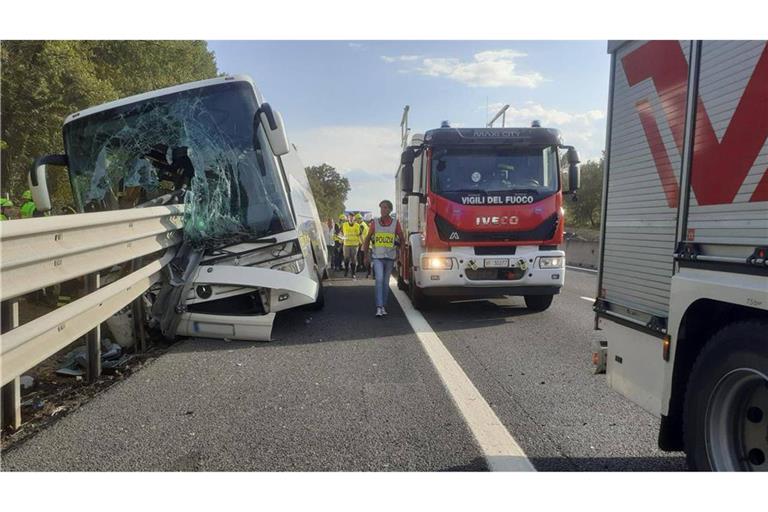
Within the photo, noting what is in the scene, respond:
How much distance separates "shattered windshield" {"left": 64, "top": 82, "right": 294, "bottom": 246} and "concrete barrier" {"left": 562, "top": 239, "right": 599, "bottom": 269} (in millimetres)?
16273

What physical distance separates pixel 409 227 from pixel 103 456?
22.7 ft

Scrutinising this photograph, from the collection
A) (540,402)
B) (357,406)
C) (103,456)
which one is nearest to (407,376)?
(357,406)

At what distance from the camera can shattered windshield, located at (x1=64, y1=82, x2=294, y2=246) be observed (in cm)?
576

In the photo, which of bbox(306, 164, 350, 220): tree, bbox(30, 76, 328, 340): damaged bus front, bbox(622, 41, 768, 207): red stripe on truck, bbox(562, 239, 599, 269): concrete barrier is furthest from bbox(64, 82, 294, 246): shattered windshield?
bbox(306, 164, 350, 220): tree

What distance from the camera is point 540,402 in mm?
3912

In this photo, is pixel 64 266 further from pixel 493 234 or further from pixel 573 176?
pixel 573 176

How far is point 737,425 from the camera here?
2.16 metres

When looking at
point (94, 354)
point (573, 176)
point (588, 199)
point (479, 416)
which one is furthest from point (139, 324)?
point (588, 199)

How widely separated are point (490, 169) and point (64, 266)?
5.67 metres

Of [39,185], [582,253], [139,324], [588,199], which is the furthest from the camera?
[588,199]

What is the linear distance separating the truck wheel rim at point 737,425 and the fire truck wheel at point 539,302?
5.73 m

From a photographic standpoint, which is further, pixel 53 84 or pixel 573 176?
pixel 53 84

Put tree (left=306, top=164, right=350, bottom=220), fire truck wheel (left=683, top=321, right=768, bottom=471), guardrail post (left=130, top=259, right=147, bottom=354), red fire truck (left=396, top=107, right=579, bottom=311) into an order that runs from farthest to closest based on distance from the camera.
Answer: tree (left=306, top=164, right=350, bottom=220)
red fire truck (left=396, top=107, right=579, bottom=311)
guardrail post (left=130, top=259, right=147, bottom=354)
fire truck wheel (left=683, top=321, right=768, bottom=471)

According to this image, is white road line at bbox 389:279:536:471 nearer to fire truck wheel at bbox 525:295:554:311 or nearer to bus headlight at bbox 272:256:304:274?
bus headlight at bbox 272:256:304:274
